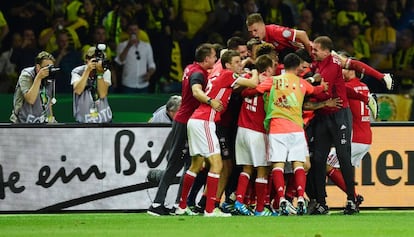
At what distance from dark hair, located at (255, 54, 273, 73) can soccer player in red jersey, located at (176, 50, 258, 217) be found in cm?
19

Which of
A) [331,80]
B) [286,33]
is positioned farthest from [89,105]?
[331,80]

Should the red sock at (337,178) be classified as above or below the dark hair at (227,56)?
below

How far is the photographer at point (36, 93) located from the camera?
1970 cm

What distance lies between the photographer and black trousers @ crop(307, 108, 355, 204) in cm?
1842

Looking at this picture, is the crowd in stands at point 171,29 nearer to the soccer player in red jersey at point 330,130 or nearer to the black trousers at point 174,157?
the black trousers at point 174,157

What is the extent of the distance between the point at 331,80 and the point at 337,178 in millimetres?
1408

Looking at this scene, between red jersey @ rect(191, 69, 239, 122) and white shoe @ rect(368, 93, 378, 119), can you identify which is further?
white shoe @ rect(368, 93, 378, 119)

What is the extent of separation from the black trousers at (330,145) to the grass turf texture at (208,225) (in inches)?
15.5

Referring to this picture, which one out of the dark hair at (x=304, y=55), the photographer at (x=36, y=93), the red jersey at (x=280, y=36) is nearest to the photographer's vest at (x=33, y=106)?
the photographer at (x=36, y=93)

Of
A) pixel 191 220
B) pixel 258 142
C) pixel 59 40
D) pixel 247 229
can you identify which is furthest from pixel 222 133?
Answer: pixel 59 40

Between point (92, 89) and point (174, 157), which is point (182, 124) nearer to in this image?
point (174, 157)

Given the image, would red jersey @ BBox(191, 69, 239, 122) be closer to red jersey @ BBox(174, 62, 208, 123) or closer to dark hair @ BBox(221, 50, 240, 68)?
dark hair @ BBox(221, 50, 240, 68)

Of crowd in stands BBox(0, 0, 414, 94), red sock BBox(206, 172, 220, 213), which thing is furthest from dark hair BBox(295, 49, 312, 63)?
crowd in stands BBox(0, 0, 414, 94)

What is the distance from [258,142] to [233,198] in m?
0.99
